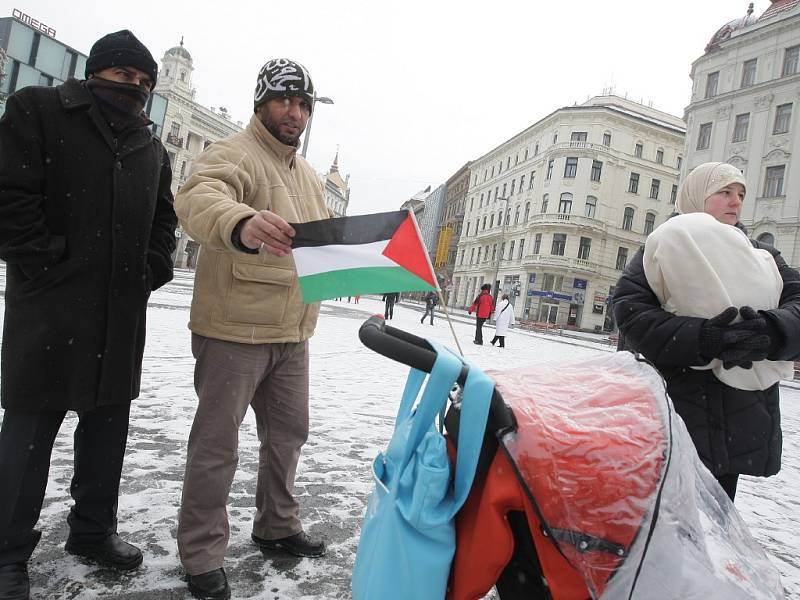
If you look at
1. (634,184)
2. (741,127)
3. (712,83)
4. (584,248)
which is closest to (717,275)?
(741,127)

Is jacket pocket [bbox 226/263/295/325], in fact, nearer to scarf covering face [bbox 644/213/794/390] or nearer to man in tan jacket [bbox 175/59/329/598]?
man in tan jacket [bbox 175/59/329/598]

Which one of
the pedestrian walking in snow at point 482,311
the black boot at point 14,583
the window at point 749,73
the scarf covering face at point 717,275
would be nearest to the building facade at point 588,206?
the window at point 749,73

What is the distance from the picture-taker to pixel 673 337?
1.79 metres

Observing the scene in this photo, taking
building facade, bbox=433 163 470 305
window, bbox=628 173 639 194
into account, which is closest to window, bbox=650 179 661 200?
window, bbox=628 173 639 194

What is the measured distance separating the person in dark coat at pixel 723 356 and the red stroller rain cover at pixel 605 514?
662mm

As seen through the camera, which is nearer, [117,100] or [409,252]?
[409,252]

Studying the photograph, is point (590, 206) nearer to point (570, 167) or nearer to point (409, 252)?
point (570, 167)

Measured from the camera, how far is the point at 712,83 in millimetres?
32625

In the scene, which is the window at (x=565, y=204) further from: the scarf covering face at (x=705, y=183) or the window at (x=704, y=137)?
the scarf covering face at (x=705, y=183)

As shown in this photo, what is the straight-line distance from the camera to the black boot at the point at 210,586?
1.94 meters

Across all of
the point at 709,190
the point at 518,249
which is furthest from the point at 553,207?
the point at 709,190

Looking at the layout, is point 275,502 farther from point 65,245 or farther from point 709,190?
point 709,190

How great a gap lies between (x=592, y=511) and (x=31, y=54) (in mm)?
50039

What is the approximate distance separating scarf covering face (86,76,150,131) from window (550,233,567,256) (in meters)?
44.6
